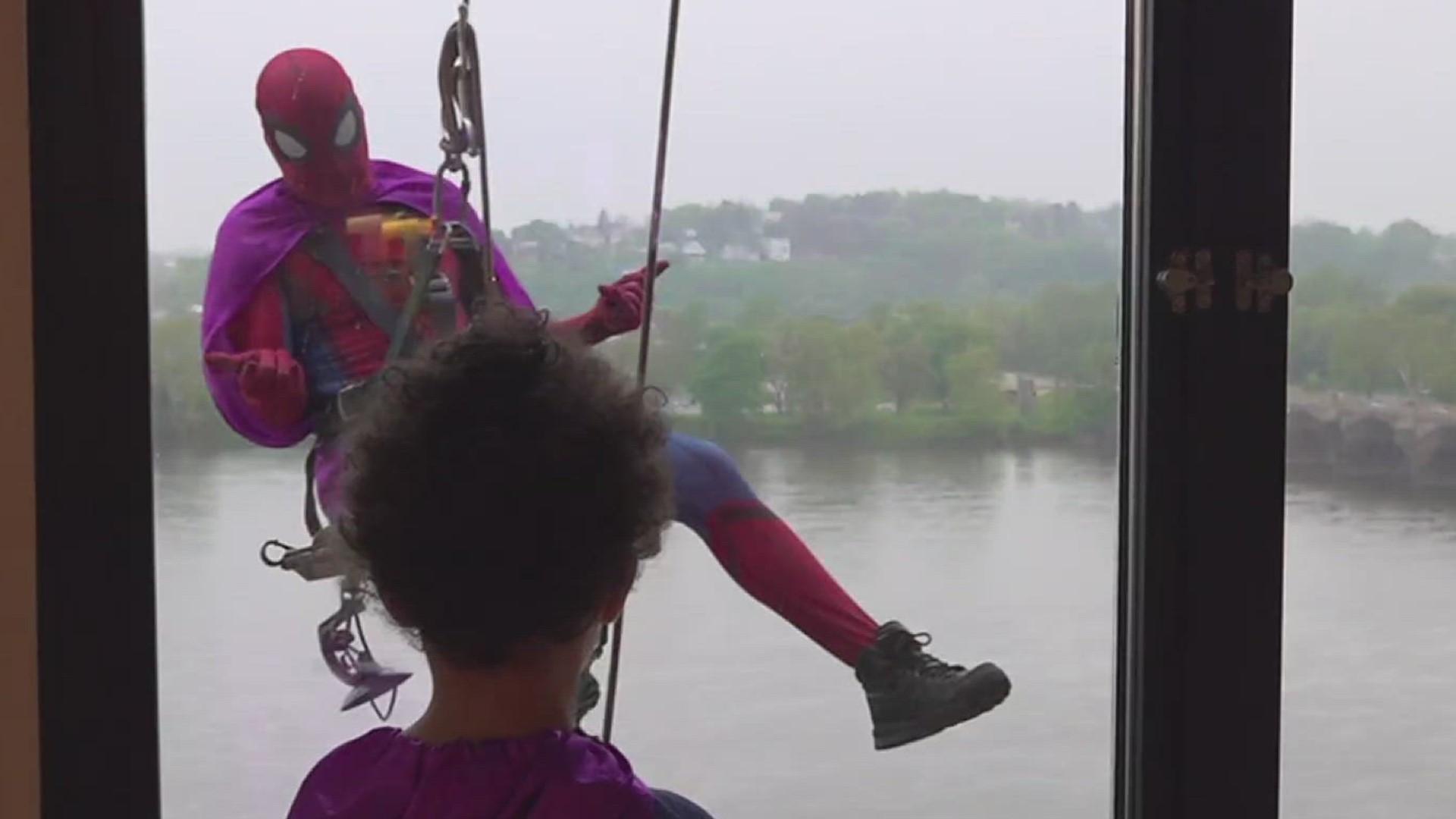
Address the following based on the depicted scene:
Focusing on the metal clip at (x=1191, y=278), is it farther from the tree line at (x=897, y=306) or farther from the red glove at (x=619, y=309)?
the red glove at (x=619, y=309)

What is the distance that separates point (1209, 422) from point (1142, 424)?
0.18ft

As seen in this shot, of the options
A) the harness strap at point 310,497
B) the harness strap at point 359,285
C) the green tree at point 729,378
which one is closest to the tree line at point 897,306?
the green tree at point 729,378

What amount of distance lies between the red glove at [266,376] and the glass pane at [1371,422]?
0.84m

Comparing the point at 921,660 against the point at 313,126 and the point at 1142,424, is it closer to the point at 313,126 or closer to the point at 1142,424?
the point at 1142,424

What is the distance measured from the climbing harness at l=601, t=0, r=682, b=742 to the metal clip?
42cm

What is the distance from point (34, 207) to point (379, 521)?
0.68 metres

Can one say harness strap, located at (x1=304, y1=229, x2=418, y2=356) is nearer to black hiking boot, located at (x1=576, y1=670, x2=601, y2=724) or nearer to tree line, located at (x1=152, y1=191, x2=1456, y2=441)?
tree line, located at (x1=152, y1=191, x2=1456, y2=441)

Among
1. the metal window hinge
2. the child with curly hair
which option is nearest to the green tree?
the metal window hinge

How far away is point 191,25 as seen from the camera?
1519 millimetres

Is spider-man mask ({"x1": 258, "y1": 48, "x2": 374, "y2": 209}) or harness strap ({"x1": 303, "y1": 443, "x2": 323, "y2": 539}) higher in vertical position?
spider-man mask ({"x1": 258, "y1": 48, "x2": 374, "y2": 209})

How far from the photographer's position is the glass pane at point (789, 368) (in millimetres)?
1533

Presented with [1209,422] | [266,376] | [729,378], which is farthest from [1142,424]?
[266,376]

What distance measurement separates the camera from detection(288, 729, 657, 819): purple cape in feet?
2.98

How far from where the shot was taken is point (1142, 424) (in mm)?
1553
